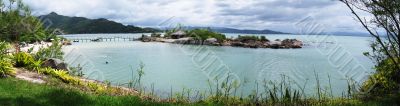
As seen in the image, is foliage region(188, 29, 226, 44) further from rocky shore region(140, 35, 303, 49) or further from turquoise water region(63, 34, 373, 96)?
turquoise water region(63, 34, 373, 96)

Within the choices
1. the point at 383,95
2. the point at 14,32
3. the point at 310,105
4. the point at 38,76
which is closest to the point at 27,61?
the point at 38,76

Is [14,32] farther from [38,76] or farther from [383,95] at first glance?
[383,95]

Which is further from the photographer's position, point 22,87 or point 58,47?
point 58,47

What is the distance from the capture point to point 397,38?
14.2m

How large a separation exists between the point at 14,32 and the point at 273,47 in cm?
7944

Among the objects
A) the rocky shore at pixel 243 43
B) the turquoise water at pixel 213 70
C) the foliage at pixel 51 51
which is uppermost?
the foliage at pixel 51 51

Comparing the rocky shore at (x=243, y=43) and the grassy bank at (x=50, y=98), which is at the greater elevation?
the grassy bank at (x=50, y=98)

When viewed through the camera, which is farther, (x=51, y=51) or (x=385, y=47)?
(x=51, y=51)

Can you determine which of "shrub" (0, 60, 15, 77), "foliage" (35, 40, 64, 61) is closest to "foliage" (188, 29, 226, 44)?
"foliage" (35, 40, 64, 61)

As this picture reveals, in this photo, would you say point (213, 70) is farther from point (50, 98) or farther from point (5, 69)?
point (50, 98)

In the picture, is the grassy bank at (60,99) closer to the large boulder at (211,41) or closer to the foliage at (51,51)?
the foliage at (51,51)

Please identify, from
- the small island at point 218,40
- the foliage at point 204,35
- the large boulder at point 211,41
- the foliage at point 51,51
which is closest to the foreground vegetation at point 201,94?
the foliage at point 51,51

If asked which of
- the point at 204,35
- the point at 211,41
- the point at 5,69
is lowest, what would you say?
the point at 211,41

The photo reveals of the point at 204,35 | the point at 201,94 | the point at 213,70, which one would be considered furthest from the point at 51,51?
the point at 204,35
